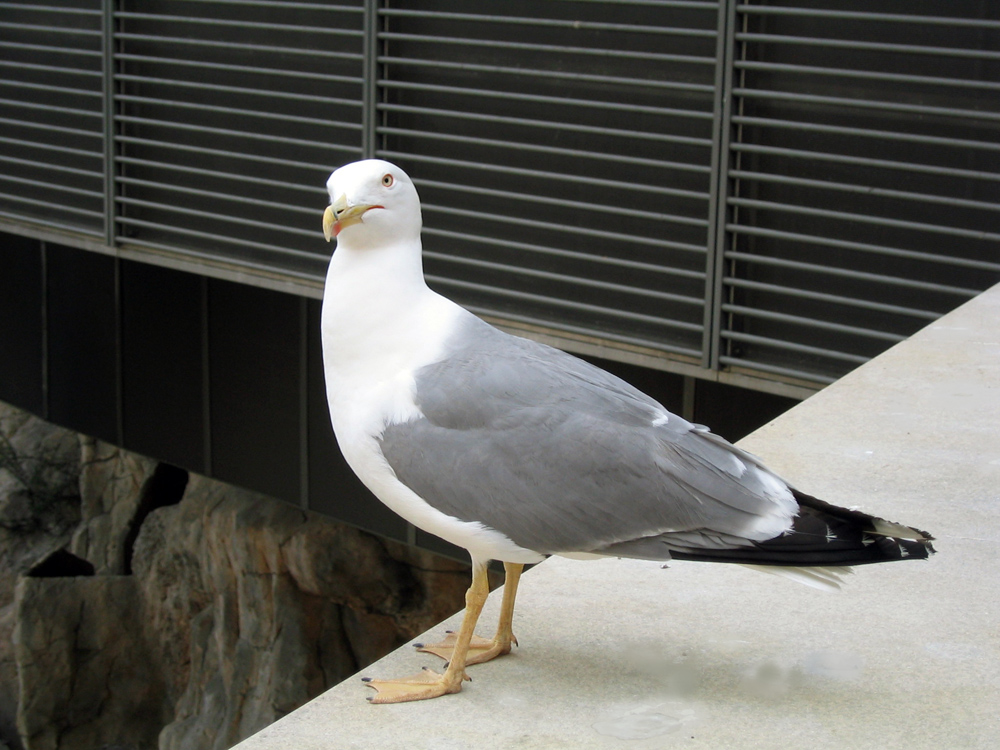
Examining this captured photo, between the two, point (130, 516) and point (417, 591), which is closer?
point (417, 591)

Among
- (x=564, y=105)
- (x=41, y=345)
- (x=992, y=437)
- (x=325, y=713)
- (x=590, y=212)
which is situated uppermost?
(x=564, y=105)

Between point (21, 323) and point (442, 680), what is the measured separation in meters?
9.40

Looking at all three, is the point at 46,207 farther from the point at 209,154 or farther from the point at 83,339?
the point at 209,154

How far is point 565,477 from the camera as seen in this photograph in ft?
8.11

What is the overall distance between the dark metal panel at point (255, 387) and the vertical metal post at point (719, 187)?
3.78m

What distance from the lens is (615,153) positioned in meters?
6.13

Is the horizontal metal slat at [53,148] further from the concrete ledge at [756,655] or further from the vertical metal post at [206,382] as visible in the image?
the concrete ledge at [756,655]

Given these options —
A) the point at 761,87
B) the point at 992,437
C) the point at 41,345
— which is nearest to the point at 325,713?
the point at 992,437

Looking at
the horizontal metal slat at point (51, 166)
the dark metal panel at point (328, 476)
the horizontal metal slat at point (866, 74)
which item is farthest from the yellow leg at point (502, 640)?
the horizontal metal slat at point (51, 166)

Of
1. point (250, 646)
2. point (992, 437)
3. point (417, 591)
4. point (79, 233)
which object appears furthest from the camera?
point (250, 646)

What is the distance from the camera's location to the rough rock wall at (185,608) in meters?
9.93

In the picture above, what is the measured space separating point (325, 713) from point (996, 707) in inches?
50.6

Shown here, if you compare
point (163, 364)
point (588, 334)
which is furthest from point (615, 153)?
point (163, 364)

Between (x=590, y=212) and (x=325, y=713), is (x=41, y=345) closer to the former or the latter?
(x=590, y=212)
